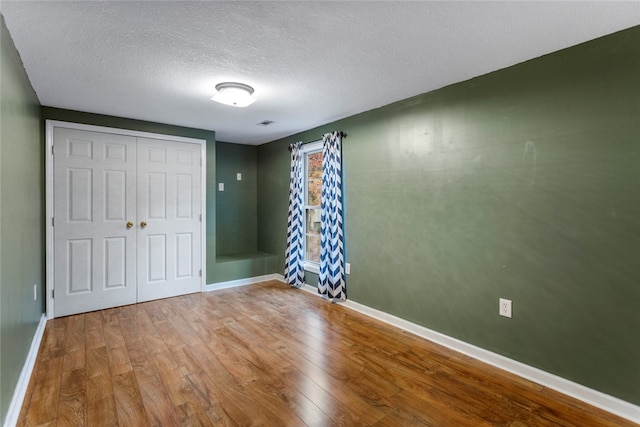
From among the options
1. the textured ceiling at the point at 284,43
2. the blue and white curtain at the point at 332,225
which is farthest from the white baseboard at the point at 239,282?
the textured ceiling at the point at 284,43

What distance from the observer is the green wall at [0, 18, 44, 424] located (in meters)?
1.71

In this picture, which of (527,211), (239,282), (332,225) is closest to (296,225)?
(332,225)

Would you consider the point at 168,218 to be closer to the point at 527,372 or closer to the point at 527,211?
the point at 527,211

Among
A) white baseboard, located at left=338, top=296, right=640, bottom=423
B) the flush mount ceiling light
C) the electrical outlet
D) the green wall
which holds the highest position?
the flush mount ceiling light

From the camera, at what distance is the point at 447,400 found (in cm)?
195

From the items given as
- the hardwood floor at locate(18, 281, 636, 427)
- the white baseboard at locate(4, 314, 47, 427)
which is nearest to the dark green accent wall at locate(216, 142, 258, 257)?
the hardwood floor at locate(18, 281, 636, 427)

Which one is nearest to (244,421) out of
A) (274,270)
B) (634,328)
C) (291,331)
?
(291,331)

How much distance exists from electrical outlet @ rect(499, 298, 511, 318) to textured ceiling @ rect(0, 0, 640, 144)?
1.75 meters

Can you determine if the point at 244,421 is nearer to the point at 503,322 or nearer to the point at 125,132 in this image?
the point at 503,322

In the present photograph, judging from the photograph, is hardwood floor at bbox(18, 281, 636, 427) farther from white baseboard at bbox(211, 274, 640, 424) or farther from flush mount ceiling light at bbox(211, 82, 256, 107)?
flush mount ceiling light at bbox(211, 82, 256, 107)

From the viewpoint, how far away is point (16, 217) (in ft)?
6.69

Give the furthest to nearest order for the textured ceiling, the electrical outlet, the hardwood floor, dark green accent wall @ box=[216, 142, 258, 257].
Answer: dark green accent wall @ box=[216, 142, 258, 257] → the electrical outlet → the hardwood floor → the textured ceiling

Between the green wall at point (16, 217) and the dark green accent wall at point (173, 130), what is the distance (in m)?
0.42

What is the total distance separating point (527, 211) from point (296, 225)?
288cm
